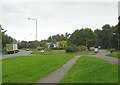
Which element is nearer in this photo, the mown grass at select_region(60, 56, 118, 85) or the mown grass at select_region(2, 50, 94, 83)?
the mown grass at select_region(60, 56, 118, 85)

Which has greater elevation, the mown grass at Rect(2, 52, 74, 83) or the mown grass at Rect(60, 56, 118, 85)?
the mown grass at Rect(60, 56, 118, 85)

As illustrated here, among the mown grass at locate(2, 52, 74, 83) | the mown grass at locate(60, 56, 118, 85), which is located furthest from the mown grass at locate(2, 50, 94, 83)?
the mown grass at locate(60, 56, 118, 85)

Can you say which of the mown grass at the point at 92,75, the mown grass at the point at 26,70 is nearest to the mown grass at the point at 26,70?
the mown grass at the point at 26,70

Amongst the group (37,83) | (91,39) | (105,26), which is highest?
(105,26)

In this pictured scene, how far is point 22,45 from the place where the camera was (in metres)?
95.1

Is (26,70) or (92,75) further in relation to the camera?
(26,70)

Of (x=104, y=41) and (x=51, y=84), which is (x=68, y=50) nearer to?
(x=51, y=84)

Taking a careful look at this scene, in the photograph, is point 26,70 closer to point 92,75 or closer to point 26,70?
point 26,70

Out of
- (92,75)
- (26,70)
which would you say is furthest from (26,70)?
(92,75)

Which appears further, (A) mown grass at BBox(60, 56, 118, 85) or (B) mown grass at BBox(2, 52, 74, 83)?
(B) mown grass at BBox(2, 52, 74, 83)

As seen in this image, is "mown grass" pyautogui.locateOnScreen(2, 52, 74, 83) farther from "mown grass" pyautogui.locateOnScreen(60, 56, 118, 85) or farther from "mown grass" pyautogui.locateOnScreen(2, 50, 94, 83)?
"mown grass" pyautogui.locateOnScreen(60, 56, 118, 85)

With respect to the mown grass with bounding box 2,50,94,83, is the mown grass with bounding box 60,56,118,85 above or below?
above

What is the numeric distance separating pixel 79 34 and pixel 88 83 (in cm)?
5660

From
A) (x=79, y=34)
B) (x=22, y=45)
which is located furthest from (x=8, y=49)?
(x=22, y=45)
